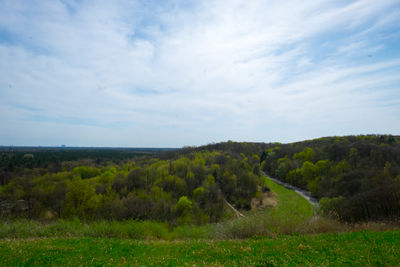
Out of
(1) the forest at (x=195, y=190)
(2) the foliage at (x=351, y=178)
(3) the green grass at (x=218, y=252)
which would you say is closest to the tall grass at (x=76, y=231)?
(3) the green grass at (x=218, y=252)

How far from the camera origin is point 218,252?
9.27m

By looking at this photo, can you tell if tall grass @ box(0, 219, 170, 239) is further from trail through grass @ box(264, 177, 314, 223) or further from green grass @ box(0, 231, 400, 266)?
trail through grass @ box(264, 177, 314, 223)

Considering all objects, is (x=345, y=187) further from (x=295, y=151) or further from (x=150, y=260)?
(x=295, y=151)

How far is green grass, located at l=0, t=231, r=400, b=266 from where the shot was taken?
26.3ft

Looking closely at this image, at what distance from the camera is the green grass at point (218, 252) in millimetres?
8016

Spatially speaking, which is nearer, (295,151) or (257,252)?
(257,252)

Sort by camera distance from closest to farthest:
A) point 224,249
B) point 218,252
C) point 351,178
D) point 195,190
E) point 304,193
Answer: point 218,252 < point 224,249 < point 351,178 < point 195,190 < point 304,193

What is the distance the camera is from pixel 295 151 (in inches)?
3504

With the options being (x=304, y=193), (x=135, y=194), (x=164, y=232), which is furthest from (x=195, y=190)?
(x=304, y=193)

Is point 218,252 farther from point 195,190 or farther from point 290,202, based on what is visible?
point 290,202

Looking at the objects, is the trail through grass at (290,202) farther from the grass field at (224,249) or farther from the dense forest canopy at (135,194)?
the grass field at (224,249)

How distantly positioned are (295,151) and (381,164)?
39307mm

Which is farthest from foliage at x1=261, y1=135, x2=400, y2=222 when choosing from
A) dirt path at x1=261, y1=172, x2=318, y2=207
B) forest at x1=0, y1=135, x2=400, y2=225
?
dirt path at x1=261, y1=172, x2=318, y2=207

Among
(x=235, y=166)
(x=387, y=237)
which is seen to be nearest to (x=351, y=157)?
(x=235, y=166)
